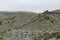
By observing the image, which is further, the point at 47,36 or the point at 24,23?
the point at 24,23

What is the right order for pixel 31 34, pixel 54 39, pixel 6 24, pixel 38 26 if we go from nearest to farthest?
1. pixel 54 39
2. pixel 31 34
3. pixel 38 26
4. pixel 6 24

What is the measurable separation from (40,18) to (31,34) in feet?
22.9

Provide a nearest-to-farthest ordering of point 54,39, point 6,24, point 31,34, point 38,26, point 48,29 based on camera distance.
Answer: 1. point 54,39
2. point 31,34
3. point 48,29
4. point 38,26
5. point 6,24

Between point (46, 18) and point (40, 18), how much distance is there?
921 mm

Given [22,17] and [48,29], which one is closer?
[48,29]

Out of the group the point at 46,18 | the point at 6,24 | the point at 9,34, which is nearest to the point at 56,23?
the point at 46,18

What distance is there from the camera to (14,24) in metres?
30.8

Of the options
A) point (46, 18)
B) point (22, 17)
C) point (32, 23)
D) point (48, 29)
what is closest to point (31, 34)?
point (48, 29)

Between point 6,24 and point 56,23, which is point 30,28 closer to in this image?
point 56,23

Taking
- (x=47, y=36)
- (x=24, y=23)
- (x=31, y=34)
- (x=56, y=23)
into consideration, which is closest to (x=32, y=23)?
(x=24, y=23)

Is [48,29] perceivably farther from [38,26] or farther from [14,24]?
[14,24]

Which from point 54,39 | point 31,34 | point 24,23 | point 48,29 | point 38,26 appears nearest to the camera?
point 54,39

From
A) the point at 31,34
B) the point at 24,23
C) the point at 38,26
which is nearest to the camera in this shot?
the point at 31,34

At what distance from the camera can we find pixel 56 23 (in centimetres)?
2741
